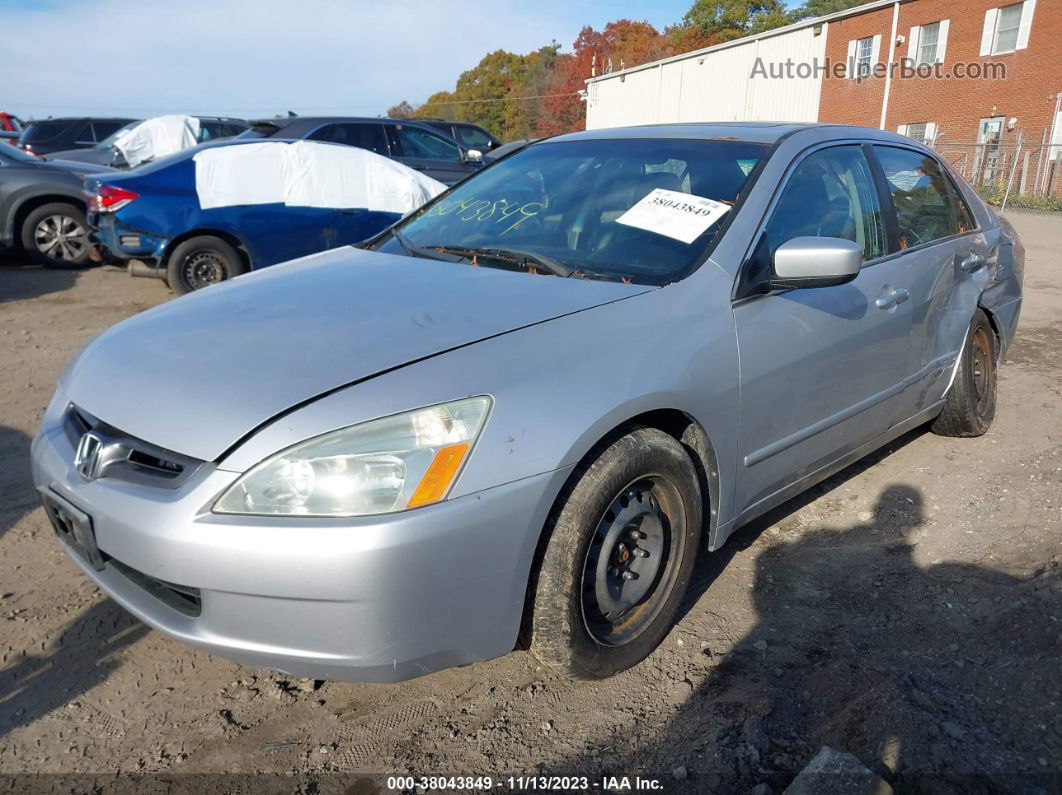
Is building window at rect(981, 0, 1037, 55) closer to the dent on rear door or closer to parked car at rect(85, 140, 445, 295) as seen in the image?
parked car at rect(85, 140, 445, 295)

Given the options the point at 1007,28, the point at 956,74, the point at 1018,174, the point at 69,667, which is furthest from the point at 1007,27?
the point at 69,667

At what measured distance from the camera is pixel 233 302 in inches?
105

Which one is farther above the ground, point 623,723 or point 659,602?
point 659,602

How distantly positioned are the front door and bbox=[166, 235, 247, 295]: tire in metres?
5.42

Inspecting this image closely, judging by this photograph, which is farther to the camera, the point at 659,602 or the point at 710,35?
the point at 710,35

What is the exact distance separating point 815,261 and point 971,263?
6.09 feet

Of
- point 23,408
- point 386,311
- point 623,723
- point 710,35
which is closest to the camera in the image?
point 623,723

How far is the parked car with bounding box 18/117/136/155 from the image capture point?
15.3 meters

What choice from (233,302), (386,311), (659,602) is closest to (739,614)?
(659,602)

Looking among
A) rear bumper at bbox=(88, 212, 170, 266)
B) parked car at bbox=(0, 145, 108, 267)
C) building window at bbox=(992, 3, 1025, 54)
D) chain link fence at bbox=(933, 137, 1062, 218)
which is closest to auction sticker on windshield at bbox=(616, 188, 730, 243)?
rear bumper at bbox=(88, 212, 170, 266)

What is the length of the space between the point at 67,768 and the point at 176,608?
55 centimetres

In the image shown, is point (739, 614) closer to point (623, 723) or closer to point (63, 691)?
point (623, 723)

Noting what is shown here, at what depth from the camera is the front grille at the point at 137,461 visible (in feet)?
6.43

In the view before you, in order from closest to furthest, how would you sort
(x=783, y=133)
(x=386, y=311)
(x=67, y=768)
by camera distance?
1. (x=67, y=768)
2. (x=386, y=311)
3. (x=783, y=133)
